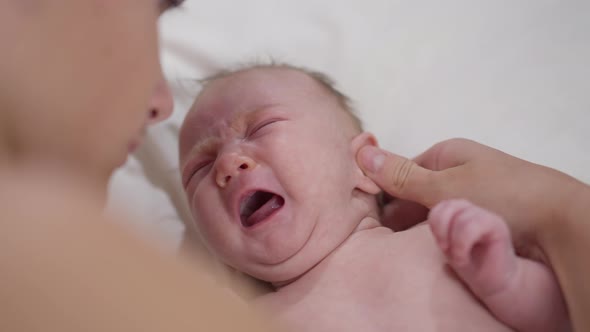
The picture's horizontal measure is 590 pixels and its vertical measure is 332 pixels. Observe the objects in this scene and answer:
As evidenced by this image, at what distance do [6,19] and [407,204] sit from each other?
922mm

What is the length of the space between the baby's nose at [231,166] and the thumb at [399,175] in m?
0.25

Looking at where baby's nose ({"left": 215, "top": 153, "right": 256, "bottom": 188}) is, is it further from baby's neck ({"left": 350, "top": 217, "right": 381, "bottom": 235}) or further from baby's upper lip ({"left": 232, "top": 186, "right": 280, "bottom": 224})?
baby's neck ({"left": 350, "top": 217, "right": 381, "bottom": 235})

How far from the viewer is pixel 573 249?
85 centimetres

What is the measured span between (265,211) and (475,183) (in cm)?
38

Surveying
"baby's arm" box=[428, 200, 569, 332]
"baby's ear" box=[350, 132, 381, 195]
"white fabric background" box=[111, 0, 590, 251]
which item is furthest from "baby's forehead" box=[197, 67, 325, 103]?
"baby's arm" box=[428, 200, 569, 332]

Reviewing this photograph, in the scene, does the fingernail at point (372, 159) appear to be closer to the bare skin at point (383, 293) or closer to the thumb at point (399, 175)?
the thumb at point (399, 175)

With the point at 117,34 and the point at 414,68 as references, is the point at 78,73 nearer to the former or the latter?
the point at 117,34

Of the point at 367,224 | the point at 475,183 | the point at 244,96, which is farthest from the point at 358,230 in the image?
the point at 244,96

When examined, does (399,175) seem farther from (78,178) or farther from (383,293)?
(78,178)

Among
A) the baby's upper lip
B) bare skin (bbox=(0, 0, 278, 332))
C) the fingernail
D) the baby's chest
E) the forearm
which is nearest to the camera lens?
bare skin (bbox=(0, 0, 278, 332))

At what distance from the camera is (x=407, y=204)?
1.24 m

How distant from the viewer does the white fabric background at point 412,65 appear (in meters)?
1.35

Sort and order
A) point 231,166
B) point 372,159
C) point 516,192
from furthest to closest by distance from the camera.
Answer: point 372,159 → point 231,166 → point 516,192

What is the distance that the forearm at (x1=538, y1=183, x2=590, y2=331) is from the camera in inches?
32.0
